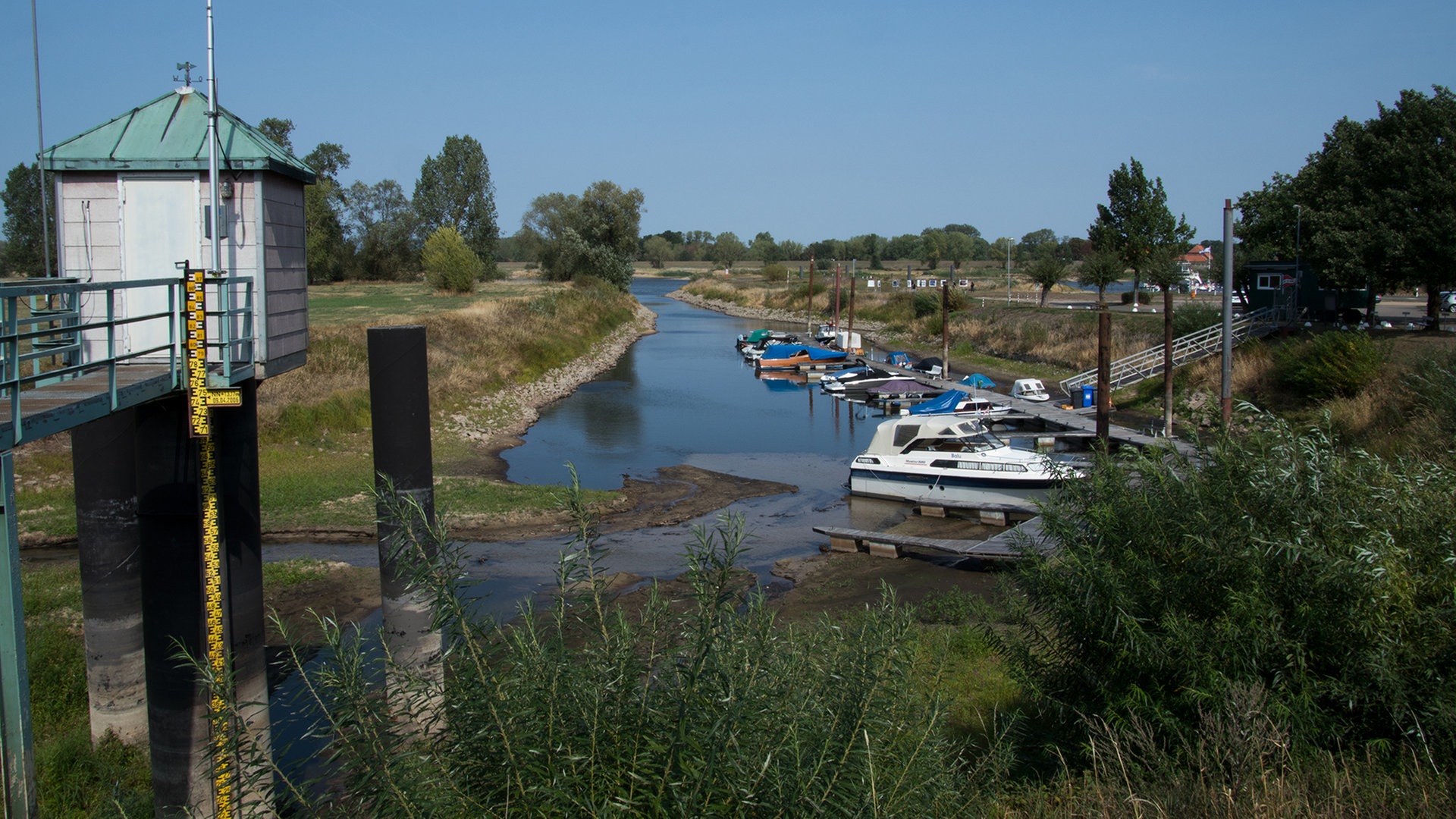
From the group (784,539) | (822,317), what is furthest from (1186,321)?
(822,317)

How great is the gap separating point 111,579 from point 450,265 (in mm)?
67784

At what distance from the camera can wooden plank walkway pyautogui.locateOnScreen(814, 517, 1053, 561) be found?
59.6ft

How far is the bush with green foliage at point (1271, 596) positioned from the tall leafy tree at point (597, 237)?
8472cm

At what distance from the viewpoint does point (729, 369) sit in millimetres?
58219

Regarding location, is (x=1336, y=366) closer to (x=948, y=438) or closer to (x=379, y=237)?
(x=948, y=438)

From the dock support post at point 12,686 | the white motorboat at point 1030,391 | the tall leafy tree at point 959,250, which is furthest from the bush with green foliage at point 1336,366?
the tall leafy tree at point 959,250

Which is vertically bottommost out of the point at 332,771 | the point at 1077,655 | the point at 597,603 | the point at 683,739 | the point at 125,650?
the point at 125,650

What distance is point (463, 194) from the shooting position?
105625mm

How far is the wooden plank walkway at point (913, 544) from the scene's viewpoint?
1817 cm

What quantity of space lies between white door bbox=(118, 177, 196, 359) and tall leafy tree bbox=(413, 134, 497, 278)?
9676cm

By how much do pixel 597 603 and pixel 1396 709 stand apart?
16.9 ft

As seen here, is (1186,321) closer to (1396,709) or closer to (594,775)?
(1396,709)

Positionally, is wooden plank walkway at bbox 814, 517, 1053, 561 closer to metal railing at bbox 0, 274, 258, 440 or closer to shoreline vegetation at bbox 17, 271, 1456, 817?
shoreline vegetation at bbox 17, 271, 1456, 817

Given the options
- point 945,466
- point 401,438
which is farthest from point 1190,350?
point 401,438
